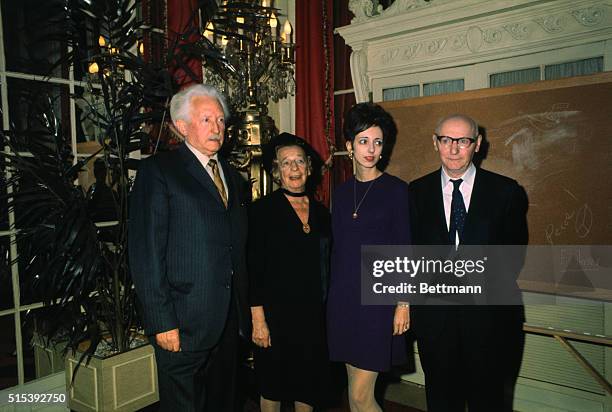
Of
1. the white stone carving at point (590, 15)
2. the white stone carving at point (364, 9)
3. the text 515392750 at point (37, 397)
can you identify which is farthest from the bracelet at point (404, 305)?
the text 515392750 at point (37, 397)

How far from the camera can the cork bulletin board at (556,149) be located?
→ 7.38ft

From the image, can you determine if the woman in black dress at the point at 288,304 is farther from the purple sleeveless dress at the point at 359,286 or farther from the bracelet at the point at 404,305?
the bracelet at the point at 404,305

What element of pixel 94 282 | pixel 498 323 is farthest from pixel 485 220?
pixel 94 282

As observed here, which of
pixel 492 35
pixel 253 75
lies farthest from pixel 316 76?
pixel 492 35

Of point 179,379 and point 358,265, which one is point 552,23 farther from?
point 179,379

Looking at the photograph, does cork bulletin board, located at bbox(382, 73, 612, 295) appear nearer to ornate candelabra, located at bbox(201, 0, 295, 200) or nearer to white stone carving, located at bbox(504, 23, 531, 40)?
white stone carving, located at bbox(504, 23, 531, 40)

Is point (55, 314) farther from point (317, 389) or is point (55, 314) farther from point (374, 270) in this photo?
point (374, 270)

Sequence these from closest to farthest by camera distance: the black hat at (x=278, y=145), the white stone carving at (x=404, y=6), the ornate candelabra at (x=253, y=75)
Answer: the black hat at (x=278, y=145)
the white stone carving at (x=404, y=6)
the ornate candelabra at (x=253, y=75)

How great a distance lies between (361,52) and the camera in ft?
10.4

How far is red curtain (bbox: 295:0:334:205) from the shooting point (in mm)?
3455

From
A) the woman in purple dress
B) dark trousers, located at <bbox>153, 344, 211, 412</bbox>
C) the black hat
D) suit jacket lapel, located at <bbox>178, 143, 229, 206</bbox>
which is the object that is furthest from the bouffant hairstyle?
dark trousers, located at <bbox>153, 344, 211, 412</bbox>

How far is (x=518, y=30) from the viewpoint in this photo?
2531 mm

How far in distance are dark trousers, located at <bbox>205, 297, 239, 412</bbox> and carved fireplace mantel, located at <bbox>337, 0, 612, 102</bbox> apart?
6.57 feet

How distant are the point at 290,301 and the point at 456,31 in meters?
1.95
